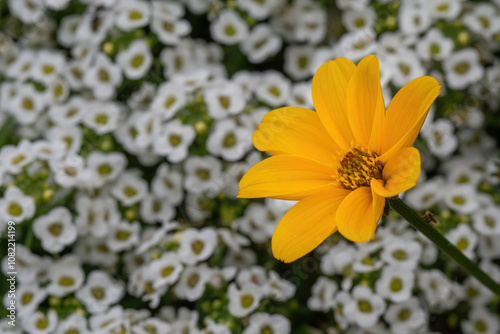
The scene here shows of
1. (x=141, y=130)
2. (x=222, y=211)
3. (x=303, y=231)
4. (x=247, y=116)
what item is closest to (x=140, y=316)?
(x=222, y=211)

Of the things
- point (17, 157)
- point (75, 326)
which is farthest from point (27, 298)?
point (17, 157)

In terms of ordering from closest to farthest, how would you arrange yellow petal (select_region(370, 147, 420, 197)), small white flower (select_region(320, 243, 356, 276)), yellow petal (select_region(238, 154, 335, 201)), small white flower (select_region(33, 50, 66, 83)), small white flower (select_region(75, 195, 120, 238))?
yellow petal (select_region(370, 147, 420, 197))
yellow petal (select_region(238, 154, 335, 201))
small white flower (select_region(320, 243, 356, 276))
small white flower (select_region(75, 195, 120, 238))
small white flower (select_region(33, 50, 66, 83))

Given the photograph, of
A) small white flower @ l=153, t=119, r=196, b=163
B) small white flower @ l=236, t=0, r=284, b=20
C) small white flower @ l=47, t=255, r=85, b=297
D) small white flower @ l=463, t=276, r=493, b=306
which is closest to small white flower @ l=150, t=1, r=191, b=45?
small white flower @ l=236, t=0, r=284, b=20

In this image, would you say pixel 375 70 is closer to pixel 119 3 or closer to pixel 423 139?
A: pixel 423 139

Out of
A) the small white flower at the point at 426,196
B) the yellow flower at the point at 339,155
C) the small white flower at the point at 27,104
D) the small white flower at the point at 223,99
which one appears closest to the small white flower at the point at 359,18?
the small white flower at the point at 223,99

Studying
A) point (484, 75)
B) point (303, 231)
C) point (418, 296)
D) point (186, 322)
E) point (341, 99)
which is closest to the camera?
point (303, 231)

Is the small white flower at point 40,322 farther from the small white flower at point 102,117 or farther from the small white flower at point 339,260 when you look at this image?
the small white flower at point 339,260

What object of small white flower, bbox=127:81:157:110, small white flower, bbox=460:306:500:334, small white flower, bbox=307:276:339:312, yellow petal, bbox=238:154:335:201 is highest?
yellow petal, bbox=238:154:335:201

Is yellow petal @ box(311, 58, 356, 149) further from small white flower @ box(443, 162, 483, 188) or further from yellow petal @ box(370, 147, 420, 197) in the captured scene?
small white flower @ box(443, 162, 483, 188)
